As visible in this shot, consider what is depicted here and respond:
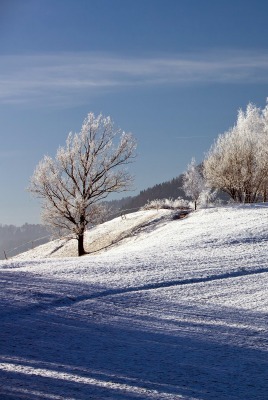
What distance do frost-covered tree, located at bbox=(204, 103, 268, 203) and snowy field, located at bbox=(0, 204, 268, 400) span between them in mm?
21099

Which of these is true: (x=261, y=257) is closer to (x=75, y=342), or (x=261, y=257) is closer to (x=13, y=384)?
(x=75, y=342)

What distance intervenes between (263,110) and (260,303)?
4014cm

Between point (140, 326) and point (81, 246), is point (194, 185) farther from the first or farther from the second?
point (140, 326)

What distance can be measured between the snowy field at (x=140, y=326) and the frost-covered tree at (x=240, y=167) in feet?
69.2

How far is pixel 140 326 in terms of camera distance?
12.4 m

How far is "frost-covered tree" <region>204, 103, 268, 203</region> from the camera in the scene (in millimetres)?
43344

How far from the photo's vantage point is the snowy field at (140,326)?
8906mm

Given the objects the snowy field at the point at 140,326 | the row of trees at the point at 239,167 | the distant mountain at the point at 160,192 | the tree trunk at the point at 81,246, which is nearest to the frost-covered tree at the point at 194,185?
the row of trees at the point at 239,167

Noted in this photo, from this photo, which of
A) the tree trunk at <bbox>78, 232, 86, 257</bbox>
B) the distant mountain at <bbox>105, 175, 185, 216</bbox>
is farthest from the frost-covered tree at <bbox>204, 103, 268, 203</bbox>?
the distant mountain at <bbox>105, 175, 185, 216</bbox>

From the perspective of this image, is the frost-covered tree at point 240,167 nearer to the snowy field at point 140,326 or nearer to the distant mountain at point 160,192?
the snowy field at point 140,326

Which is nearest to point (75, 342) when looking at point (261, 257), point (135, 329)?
point (135, 329)

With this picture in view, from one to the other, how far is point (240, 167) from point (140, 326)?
32558 millimetres

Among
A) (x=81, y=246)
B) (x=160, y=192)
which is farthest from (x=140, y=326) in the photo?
(x=160, y=192)

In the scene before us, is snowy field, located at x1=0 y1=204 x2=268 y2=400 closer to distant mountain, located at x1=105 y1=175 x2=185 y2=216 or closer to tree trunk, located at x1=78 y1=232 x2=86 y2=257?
tree trunk, located at x1=78 y1=232 x2=86 y2=257
